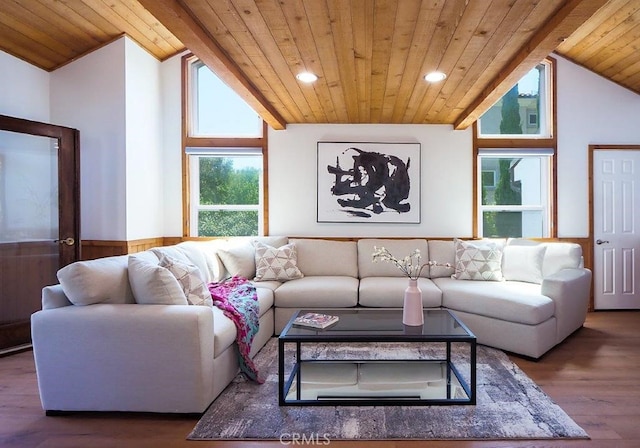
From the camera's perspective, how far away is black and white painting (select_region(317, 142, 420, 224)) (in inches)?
183

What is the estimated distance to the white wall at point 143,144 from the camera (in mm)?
4000

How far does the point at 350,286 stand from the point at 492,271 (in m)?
1.45

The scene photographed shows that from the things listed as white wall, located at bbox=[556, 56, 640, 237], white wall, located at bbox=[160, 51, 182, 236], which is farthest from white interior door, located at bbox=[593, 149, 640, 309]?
white wall, located at bbox=[160, 51, 182, 236]

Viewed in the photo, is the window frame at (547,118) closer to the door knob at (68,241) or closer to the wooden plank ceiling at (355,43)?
the wooden plank ceiling at (355,43)

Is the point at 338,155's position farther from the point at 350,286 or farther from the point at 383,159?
the point at 350,286

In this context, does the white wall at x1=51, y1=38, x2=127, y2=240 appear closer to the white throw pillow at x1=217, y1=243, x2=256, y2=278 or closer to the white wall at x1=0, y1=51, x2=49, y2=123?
the white wall at x1=0, y1=51, x2=49, y2=123

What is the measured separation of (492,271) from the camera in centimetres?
395

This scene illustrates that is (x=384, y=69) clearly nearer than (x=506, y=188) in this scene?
Yes

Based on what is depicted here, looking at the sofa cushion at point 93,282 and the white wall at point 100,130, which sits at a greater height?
the white wall at point 100,130

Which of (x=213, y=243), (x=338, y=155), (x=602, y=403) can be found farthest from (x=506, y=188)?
(x=213, y=243)

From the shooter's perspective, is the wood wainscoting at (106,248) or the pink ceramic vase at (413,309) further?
the wood wainscoting at (106,248)

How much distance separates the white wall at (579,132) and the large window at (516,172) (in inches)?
6.6

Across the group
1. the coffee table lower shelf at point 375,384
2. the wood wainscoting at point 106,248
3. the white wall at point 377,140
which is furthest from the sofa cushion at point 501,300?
the wood wainscoting at point 106,248

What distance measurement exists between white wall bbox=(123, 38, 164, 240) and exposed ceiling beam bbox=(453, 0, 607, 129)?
3.43 m
